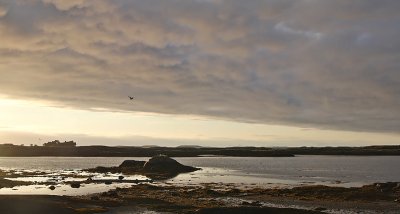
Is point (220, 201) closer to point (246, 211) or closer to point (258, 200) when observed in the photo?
point (258, 200)

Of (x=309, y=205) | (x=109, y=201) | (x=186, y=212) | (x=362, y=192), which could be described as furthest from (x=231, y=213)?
(x=362, y=192)

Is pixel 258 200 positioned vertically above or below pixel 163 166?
below

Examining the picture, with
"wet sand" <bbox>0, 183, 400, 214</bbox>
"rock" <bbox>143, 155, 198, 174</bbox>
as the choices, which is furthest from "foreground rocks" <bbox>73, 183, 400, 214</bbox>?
"rock" <bbox>143, 155, 198, 174</bbox>

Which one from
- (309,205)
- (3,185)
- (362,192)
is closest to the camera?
(309,205)

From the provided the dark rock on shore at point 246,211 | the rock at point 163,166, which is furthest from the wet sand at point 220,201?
the rock at point 163,166

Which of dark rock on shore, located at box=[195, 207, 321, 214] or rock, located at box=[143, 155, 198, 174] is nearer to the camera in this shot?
dark rock on shore, located at box=[195, 207, 321, 214]

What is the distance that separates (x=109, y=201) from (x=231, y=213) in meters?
16.1

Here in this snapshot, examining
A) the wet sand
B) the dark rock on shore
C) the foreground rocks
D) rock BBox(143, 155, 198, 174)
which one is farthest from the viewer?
rock BBox(143, 155, 198, 174)

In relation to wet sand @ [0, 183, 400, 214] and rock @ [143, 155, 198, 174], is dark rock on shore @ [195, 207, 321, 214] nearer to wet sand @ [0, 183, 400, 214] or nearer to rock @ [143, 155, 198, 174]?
wet sand @ [0, 183, 400, 214]

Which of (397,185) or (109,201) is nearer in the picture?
(109,201)

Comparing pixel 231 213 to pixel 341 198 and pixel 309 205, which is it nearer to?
pixel 309 205

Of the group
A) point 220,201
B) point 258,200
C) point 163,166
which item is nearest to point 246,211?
point 220,201

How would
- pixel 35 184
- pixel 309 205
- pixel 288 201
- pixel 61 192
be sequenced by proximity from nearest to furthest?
pixel 309 205, pixel 288 201, pixel 61 192, pixel 35 184

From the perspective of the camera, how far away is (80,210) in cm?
4309
